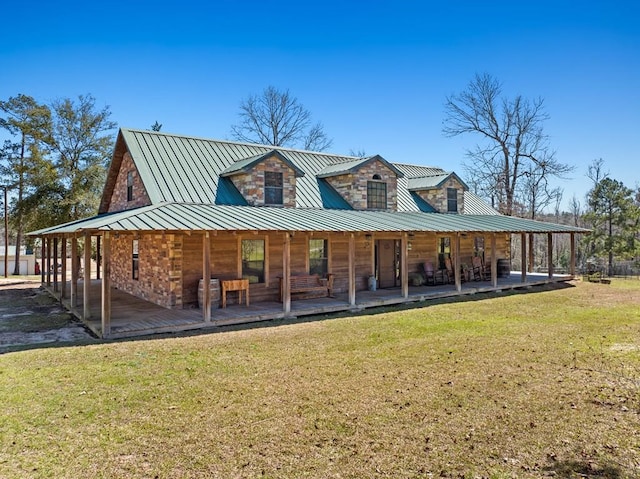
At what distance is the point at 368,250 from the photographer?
16109 mm

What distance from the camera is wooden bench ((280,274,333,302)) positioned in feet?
43.7

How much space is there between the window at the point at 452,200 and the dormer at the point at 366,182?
346 centimetres

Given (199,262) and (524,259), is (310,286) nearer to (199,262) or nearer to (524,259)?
(199,262)

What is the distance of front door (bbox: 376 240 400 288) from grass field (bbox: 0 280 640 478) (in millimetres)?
7291

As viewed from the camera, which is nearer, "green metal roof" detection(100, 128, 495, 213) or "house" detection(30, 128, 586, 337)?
"house" detection(30, 128, 586, 337)

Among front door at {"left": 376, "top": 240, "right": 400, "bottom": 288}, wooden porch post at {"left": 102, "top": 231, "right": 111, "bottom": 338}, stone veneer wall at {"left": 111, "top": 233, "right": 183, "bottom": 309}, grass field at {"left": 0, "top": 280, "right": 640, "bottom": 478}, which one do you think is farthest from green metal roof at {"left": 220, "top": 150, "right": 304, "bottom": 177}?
grass field at {"left": 0, "top": 280, "right": 640, "bottom": 478}

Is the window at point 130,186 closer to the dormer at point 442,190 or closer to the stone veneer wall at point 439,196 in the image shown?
the dormer at point 442,190

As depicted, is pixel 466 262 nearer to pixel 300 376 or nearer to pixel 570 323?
pixel 570 323

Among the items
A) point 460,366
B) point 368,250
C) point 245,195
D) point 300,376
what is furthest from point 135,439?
point 368,250

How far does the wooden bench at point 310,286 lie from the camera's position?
1333cm

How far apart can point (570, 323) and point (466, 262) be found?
28.6 feet

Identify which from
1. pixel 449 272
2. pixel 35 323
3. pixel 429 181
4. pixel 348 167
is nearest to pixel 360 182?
pixel 348 167

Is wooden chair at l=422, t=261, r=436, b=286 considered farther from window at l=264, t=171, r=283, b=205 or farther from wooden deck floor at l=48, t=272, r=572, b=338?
window at l=264, t=171, r=283, b=205

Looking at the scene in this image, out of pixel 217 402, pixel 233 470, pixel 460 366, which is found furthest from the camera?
pixel 460 366
